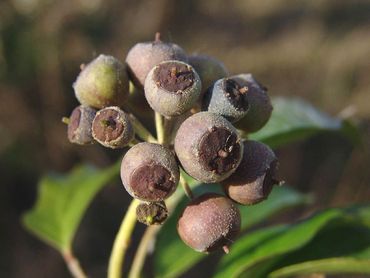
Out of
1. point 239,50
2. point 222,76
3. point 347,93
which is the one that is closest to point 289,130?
point 222,76

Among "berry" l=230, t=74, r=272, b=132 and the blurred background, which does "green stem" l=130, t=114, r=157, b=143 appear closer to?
"berry" l=230, t=74, r=272, b=132

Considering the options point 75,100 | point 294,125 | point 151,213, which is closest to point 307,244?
point 294,125

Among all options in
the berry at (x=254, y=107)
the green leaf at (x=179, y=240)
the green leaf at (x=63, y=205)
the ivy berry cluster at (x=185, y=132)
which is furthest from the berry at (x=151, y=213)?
the green leaf at (x=63, y=205)

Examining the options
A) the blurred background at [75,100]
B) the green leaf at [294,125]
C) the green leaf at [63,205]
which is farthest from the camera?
the blurred background at [75,100]

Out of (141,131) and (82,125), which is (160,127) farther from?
(82,125)

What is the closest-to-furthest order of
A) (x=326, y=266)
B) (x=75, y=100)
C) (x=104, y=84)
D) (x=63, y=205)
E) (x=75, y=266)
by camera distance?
1. (x=104, y=84)
2. (x=326, y=266)
3. (x=75, y=266)
4. (x=63, y=205)
5. (x=75, y=100)

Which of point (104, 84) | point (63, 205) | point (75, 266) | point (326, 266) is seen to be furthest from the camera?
point (63, 205)

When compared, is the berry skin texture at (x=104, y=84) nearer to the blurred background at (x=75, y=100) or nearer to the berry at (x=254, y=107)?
the berry at (x=254, y=107)
